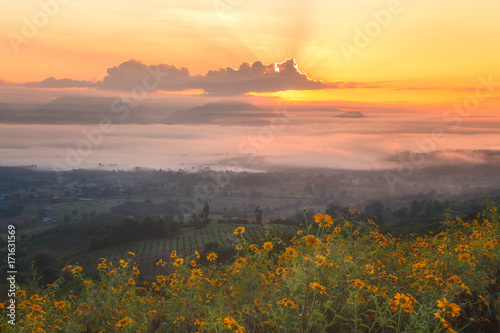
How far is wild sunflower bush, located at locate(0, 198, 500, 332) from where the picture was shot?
4.20 meters

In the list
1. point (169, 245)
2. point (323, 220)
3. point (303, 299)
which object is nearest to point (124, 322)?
point (303, 299)

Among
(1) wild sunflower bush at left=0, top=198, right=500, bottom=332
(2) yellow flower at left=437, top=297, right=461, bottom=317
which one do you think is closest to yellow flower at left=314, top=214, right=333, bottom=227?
(1) wild sunflower bush at left=0, top=198, right=500, bottom=332

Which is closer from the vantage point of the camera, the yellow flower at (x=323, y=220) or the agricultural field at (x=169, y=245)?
the yellow flower at (x=323, y=220)

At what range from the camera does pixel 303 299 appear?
4.27 metres

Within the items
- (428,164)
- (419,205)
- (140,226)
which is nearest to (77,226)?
(140,226)

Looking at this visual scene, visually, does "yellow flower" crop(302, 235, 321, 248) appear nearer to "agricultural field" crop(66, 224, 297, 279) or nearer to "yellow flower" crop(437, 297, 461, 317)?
"yellow flower" crop(437, 297, 461, 317)

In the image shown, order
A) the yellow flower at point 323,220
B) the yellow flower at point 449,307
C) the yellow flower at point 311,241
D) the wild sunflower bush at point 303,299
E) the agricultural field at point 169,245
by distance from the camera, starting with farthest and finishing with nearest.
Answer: the agricultural field at point 169,245 → the yellow flower at point 323,220 → the wild sunflower bush at point 303,299 → the yellow flower at point 311,241 → the yellow flower at point 449,307

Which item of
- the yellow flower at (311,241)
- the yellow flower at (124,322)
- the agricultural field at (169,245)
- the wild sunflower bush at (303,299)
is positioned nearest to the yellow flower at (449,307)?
the wild sunflower bush at (303,299)

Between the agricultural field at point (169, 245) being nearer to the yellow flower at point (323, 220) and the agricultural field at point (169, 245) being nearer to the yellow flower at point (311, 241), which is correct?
the yellow flower at point (323, 220)

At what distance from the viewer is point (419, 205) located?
216 ft

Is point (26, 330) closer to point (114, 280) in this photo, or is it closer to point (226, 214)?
point (114, 280)

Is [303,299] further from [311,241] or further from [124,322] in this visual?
[124,322]

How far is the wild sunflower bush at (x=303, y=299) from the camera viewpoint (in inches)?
165

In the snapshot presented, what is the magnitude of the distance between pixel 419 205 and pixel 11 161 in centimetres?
13859
